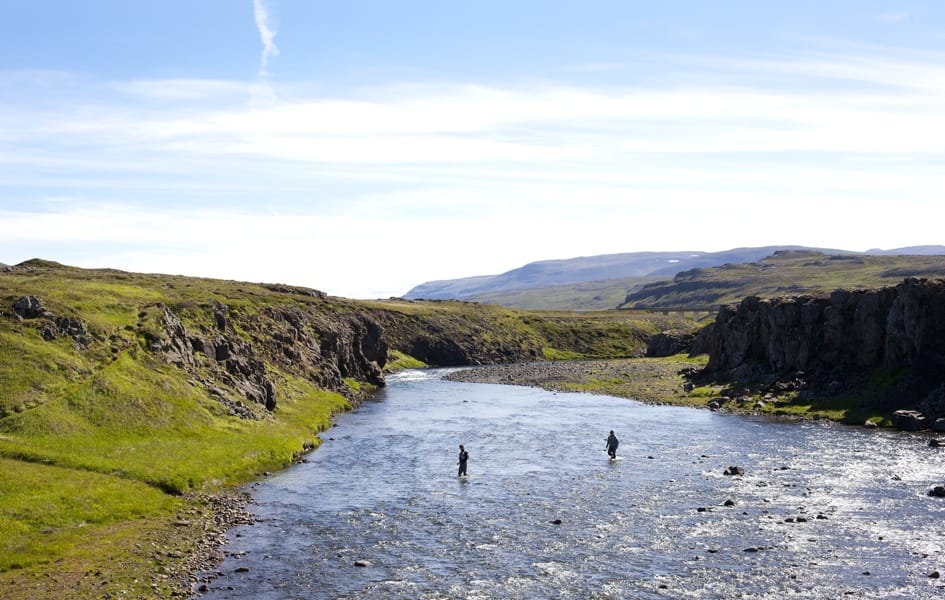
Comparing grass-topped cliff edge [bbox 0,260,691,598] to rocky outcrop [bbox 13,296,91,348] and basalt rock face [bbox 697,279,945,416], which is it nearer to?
rocky outcrop [bbox 13,296,91,348]

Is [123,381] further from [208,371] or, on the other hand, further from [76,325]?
[208,371]

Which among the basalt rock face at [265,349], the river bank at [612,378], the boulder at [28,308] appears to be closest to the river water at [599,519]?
the basalt rock face at [265,349]

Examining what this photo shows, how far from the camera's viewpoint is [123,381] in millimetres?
71625

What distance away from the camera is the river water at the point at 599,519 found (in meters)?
41.9

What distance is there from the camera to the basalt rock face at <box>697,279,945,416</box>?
9312 centimetres

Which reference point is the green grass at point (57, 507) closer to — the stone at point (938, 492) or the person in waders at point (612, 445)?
the person in waders at point (612, 445)

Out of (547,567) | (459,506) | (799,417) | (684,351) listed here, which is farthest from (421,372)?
(547,567)

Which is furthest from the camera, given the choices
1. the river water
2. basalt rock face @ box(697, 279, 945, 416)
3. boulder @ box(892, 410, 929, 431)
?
basalt rock face @ box(697, 279, 945, 416)

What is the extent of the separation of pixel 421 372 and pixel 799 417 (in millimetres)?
101227

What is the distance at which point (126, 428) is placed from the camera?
66.1 m

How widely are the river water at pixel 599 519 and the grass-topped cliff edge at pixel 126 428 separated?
428cm

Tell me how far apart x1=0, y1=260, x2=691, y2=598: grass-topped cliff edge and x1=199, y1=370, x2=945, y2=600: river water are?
169 inches

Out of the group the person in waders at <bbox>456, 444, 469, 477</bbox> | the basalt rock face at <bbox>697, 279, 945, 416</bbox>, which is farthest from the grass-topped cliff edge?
the basalt rock face at <bbox>697, 279, 945, 416</bbox>

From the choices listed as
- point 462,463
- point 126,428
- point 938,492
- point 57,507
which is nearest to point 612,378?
point 462,463
